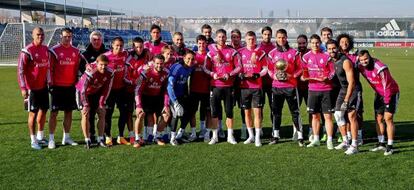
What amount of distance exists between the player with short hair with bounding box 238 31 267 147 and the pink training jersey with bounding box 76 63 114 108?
2.14 m

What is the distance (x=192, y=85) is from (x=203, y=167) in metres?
2.18

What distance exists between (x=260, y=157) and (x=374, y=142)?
2353 millimetres

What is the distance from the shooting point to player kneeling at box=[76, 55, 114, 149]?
23.8ft

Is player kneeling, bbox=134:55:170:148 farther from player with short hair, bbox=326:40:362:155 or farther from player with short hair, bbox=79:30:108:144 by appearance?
player with short hair, bbox=326:40:362:155

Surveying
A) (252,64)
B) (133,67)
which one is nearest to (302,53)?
(252,64)

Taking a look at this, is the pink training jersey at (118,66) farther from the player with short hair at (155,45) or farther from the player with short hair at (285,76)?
the player with short hair at (285,76)

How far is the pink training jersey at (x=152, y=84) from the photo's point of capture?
24.9 ft

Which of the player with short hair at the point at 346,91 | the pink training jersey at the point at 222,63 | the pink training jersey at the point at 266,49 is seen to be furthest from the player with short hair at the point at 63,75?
the player with short hair at the point at 346,91

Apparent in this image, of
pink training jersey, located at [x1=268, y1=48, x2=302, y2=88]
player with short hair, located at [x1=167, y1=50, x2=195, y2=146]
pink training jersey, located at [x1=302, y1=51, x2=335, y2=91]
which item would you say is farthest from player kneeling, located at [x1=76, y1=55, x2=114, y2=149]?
pink training jersey, located at [x1=302, y1=51, x2=335, y2=91]

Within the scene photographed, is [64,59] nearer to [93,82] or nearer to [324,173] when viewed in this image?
[93,82]

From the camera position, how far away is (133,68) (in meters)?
7.85

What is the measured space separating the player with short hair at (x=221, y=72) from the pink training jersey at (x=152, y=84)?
0.73 metres

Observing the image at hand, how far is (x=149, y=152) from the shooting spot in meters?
7.25

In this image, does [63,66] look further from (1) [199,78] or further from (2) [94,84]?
(1) [199,78]
